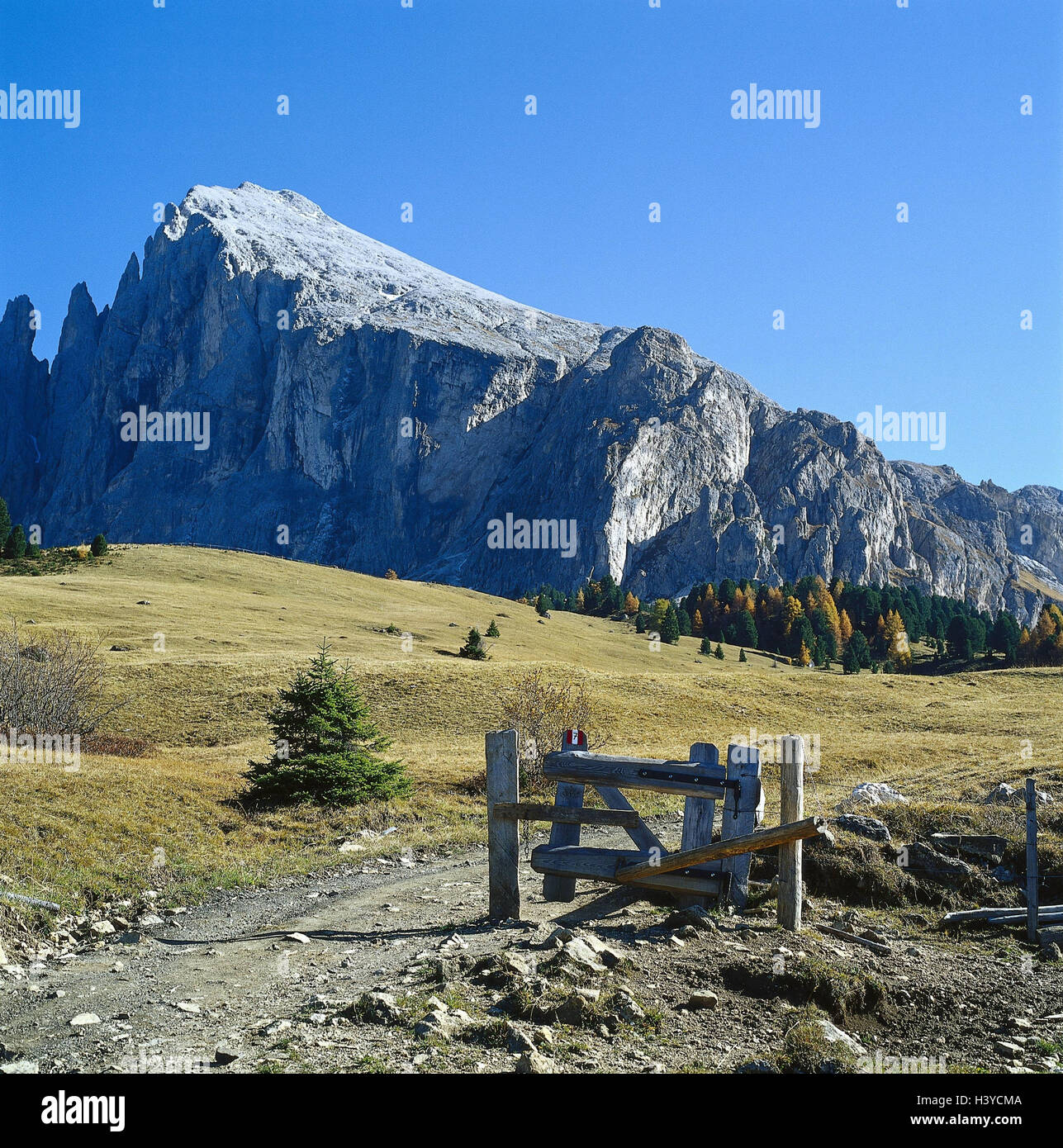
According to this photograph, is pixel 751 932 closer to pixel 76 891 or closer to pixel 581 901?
pixel 581 901

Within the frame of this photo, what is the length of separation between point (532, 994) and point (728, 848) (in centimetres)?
327

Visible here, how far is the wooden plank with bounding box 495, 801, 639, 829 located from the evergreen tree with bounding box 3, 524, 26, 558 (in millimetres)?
92526

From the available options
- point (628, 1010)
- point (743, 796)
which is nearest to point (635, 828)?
point (743, 796)

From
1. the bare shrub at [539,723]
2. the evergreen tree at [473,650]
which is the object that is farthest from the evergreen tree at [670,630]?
the bare shrub at [539,723]

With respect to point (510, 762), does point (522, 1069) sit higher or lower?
lower

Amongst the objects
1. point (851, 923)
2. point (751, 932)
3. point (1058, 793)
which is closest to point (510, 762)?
point (751, 932)

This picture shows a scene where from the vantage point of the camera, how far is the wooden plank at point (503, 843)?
10477 millimetres

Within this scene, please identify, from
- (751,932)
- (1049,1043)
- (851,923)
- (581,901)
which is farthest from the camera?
(581,901)

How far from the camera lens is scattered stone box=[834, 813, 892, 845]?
1379 centimetres

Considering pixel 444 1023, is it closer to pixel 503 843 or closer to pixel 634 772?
pixel 503 843

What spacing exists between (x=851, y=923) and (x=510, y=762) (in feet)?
14.9
